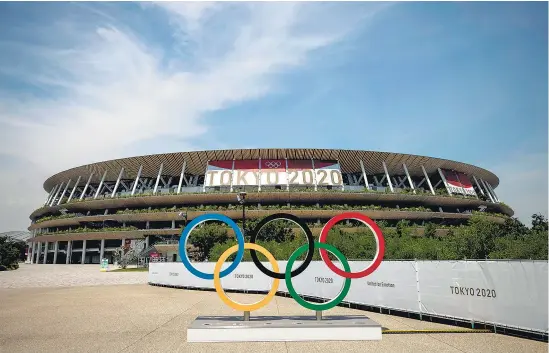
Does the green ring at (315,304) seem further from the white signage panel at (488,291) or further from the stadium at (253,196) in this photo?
the stadium at (253,196)

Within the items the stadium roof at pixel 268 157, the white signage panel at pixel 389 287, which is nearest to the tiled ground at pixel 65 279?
the white signage panel at pixel 389 287

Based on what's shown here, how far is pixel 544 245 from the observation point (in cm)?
1298

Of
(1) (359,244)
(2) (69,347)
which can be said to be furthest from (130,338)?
(1) (359,244)

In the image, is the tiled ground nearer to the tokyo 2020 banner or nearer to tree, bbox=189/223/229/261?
tree, bbox=189/223/229/261

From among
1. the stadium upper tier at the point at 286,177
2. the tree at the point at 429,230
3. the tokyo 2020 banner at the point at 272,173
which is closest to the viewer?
the tree at the point at 429,230

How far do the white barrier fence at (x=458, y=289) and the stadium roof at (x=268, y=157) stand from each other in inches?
1476

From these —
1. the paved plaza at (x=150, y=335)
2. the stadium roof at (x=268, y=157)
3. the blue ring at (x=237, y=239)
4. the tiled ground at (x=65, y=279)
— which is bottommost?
the tiled ground at (x=65, y=279)

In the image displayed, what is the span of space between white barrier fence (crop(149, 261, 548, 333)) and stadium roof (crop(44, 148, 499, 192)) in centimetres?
3748

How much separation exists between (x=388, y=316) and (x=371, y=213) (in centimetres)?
3676

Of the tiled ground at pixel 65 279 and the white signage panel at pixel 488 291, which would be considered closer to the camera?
the white signage panel at pixel 488 291

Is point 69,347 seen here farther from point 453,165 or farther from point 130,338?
point 453,165

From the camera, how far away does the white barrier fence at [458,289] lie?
7.84 metres

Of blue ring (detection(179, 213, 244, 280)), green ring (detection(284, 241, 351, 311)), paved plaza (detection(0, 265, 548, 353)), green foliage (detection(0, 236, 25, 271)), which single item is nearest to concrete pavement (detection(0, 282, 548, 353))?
paved plaza (detection(0, 265, 548, 353))

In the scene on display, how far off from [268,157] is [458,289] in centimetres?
4341
